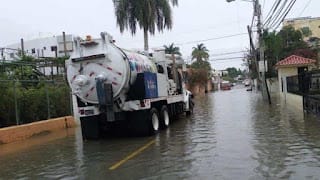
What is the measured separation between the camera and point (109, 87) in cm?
1700

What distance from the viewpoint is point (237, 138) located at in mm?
15641

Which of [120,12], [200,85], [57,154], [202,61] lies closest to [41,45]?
[200,85]

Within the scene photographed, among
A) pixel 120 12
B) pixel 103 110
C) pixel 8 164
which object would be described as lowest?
pixel 8 164

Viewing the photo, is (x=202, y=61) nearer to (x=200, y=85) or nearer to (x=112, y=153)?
(x=200, y=85)

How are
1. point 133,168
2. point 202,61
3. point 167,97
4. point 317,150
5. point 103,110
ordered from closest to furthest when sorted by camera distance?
point 133,168, point 317,150, point 103,110, point 167,97, point 202,61

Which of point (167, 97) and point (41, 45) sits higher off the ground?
point (41, 45)

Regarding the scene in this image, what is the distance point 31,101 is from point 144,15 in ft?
76.8

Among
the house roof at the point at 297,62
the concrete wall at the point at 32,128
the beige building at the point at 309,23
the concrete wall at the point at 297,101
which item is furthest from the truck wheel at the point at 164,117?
the beige building at the point at 309,23

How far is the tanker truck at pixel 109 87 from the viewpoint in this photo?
17.0 m

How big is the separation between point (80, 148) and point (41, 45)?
76.3 m

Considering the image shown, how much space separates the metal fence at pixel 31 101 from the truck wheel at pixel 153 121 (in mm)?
6012

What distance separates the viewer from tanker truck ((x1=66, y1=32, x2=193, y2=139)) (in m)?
17.0

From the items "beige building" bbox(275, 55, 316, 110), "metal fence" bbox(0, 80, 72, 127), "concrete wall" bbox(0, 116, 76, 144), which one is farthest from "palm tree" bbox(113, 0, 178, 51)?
"concrete wall" bbox(0, 116, 76, 144)

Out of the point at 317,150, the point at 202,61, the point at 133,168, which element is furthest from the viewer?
the point at 202,61
